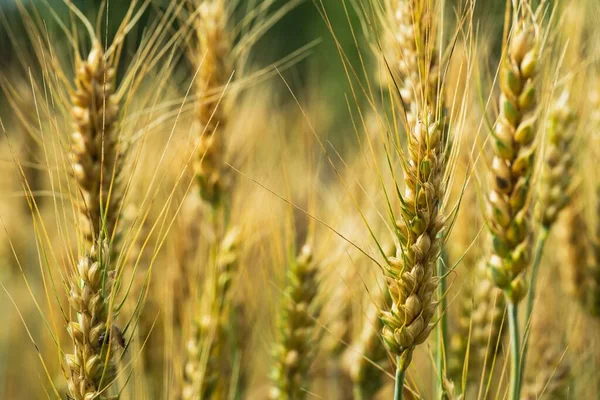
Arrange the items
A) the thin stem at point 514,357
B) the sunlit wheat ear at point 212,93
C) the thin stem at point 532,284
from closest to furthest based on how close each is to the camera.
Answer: the thin stem at point 514,357 → the thin stem at point 532,284 → the sunlit wheat ear at point 212,93

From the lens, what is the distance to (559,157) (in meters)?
1.42

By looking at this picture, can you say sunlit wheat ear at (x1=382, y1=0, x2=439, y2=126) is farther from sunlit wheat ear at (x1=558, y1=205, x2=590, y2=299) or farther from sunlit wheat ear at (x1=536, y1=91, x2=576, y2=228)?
sunlit wheat ear at (x1=558, y1=205, x2=590, y2=299)

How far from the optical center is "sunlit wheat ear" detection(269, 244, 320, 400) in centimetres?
145

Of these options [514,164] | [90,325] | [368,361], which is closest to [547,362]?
[368,361]

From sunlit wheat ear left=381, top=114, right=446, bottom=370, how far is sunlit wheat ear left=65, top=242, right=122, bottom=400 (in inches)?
14.9

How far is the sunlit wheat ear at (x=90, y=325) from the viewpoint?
89 centimetres

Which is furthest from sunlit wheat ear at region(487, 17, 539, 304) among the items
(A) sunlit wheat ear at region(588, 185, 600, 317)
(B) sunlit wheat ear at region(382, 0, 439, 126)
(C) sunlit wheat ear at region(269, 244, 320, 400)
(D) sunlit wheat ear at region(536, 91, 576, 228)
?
(A) sunlit wheat ear at region(588, 185, 600, 317)

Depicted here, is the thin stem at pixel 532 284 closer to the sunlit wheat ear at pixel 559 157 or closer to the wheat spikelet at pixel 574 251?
the sunlit wheat ear at pixel 559 157

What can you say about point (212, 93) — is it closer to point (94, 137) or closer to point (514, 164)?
point (94, 137)

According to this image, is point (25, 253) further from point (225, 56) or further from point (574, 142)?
point (574, 142)

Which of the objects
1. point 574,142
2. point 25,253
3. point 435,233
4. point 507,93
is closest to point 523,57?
point 507,93

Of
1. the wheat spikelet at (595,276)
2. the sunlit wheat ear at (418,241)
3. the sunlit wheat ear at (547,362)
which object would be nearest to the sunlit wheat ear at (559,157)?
the wheat spikelet at (595,276)

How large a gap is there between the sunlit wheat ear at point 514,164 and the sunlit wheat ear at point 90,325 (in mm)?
587

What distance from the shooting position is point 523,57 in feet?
3.39
